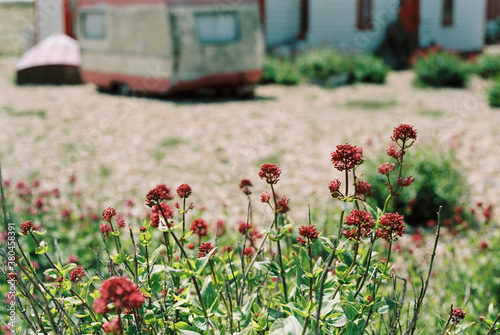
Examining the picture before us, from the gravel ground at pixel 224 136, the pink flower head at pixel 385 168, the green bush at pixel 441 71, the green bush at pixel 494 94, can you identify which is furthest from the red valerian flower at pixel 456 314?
the green bush at pixel 441 71

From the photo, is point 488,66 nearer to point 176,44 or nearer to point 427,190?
point 176,44

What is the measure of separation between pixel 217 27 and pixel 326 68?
11.9 ft

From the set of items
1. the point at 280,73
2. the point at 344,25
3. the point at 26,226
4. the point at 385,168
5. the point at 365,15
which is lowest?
the point at 280,73

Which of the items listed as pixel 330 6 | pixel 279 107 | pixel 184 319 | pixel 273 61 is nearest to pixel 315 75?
pixel 273 61

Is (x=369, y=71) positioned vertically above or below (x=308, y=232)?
below

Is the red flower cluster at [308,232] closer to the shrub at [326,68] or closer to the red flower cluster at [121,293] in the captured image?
the red flower cluster at [121,293]

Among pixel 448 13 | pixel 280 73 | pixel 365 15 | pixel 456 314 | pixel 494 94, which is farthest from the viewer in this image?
pixel 448 13

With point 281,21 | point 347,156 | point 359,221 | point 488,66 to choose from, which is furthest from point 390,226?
point 281,21

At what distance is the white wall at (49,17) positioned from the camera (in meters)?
18.9

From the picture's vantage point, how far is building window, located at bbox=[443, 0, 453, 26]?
21.8m

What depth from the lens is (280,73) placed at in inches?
597

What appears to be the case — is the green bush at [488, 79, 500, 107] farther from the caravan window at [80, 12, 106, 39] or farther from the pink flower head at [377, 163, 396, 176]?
the pink flower head at [377, 163, 396, 176]

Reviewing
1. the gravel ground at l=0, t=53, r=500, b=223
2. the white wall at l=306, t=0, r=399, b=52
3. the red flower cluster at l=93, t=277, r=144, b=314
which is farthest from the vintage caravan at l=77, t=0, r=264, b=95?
the red flower cluster at l=93, t=277, r=144, b=314

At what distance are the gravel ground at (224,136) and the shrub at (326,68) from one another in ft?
3.66
